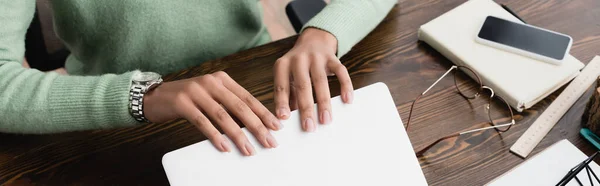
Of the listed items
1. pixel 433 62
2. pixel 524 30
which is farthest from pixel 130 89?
pixel 524 30

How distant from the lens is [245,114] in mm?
649

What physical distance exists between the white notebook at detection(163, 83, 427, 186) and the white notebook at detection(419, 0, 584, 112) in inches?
9.9

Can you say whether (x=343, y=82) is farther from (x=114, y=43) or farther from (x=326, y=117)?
(x=114, y=43)

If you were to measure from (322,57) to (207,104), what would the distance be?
187mm

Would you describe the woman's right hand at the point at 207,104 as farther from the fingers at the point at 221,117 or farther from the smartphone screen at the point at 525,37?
the smartphone screen at the point at 525,37

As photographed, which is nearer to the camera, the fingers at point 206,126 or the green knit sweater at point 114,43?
the fingers at point 206,126

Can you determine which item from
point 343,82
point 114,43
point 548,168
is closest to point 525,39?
point 548,168

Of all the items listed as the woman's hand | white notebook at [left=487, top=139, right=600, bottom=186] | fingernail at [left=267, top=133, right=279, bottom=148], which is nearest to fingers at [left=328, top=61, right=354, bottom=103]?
the woman's hand

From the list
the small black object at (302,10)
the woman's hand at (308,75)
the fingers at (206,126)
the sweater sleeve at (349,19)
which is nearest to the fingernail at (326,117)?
the woman's hand at (308,75)

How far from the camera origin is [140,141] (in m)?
0.73

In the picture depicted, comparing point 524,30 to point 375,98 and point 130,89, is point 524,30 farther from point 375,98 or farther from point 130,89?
point 130,89

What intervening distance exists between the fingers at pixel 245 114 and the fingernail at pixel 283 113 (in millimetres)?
27

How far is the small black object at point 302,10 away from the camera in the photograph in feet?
3.45

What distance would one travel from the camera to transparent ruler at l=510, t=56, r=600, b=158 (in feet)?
2.33
